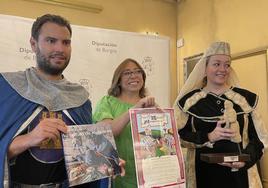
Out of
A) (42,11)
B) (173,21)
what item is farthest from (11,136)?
(173,21)

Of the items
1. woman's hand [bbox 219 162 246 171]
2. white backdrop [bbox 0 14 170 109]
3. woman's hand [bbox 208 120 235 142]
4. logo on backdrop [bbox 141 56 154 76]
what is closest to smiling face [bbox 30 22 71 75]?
woman's hand [bbox 208 120 235 142]

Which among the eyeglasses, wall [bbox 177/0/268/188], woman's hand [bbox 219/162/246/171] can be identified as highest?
wall [bbox 177/0/268/188]

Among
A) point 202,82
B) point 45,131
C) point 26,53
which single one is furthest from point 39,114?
point 26,53

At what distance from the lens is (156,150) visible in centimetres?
133

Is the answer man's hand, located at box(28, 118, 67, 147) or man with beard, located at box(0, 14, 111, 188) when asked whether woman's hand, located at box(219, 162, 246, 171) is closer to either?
man with beard, located at box(0, 14, 111, 188)

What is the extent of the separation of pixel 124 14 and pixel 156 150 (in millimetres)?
2295

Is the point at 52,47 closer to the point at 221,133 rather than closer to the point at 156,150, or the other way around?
the point at 156,150

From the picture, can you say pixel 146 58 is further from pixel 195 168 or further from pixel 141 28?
pixel 195 168

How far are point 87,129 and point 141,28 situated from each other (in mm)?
2422

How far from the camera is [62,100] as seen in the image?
1.24 metres

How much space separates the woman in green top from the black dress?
342 mm

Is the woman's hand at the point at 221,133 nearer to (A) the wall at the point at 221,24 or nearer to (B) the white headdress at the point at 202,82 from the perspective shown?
(B) the white headdress at the point at 202,82

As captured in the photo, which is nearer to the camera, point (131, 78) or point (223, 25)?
point (131, 78)

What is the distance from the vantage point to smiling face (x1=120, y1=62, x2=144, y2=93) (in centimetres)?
162
